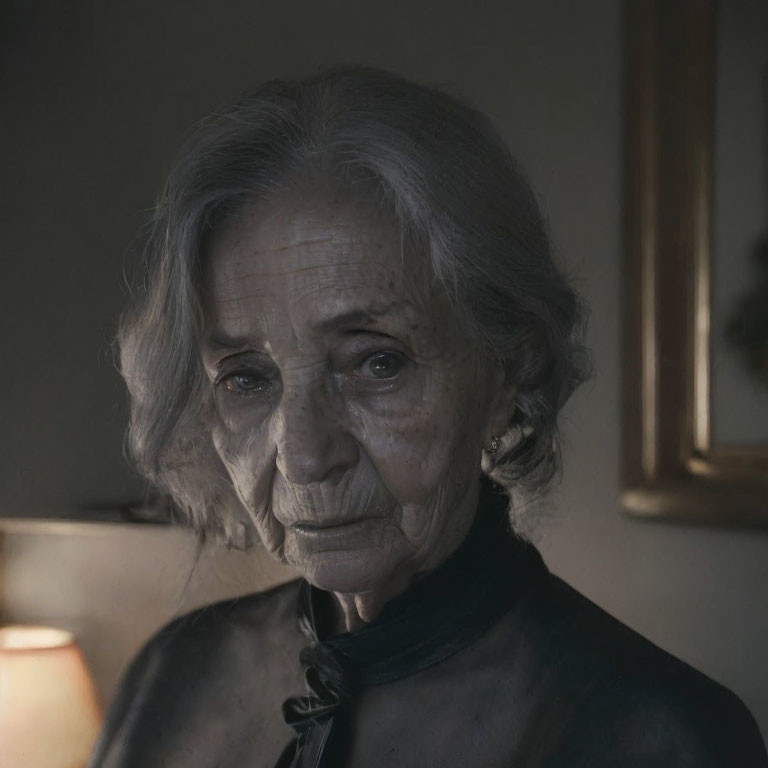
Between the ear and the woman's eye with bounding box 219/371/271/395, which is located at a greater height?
the woman's eye with bounding box 219/371/271/395

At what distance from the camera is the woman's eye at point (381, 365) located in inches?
24.3

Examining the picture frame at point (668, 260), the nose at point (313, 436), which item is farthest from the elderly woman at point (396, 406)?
the picture frame at point (668, 260)

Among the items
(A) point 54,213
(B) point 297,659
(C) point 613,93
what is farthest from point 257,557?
(C) point 613,93

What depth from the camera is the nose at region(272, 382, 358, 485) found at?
24.1 inches

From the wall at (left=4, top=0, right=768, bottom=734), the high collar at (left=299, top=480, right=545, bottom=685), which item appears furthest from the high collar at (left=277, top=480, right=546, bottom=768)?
the wall at (left=4, top=0, right=768, bottom=734)

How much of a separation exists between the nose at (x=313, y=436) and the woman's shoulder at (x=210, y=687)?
0.22m

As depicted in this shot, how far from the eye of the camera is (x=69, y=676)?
3.00 ft

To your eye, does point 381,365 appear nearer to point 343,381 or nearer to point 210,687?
point 343,381

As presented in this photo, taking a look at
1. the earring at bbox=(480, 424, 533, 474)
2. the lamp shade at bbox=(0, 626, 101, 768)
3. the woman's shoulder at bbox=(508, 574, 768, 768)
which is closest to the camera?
the woman's shoulder at bbox=(508, 574, 768, 768)

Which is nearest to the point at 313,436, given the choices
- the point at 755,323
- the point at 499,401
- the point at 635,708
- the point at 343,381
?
the point at 343,381

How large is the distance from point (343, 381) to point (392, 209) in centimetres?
11

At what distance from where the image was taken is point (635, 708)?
0.60m

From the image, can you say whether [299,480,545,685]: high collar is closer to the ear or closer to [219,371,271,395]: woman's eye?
the ear

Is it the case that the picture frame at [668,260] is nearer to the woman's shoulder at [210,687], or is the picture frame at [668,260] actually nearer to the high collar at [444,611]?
the high collar at [444,611]
